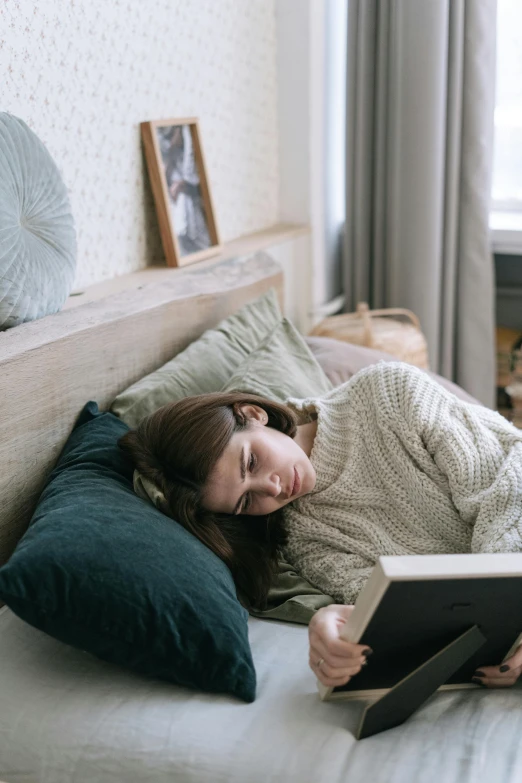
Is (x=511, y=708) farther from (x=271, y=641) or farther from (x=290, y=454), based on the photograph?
(x=290, y=454)

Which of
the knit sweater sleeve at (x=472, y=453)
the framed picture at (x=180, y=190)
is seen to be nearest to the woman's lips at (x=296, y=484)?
the knit sweater sleeve at (x=472, y=453)

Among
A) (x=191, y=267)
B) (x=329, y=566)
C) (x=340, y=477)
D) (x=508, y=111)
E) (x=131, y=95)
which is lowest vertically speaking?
(x=329, y=566)

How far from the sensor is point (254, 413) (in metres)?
1.35

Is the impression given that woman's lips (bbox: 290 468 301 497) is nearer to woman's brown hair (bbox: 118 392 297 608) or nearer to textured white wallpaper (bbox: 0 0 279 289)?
woman's brown hair (bbox: 118 392 297 608)

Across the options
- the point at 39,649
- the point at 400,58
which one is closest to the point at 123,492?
the point at 39,649

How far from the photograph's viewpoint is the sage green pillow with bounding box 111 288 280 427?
147 cm

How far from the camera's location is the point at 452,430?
1.33m

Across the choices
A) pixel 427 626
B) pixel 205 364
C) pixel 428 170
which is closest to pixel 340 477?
pixel 205 364

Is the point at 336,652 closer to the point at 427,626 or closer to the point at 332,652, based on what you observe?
the point at 332,652

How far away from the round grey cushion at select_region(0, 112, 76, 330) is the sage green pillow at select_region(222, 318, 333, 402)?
367 millimetres

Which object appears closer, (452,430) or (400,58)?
(452,430)

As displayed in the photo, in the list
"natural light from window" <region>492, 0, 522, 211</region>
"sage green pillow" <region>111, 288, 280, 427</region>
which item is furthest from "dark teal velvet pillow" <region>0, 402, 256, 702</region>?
"natural light from window" <region>492, 0, 522, 211</region>

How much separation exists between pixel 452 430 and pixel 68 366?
64 cm

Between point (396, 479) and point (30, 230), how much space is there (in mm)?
749
